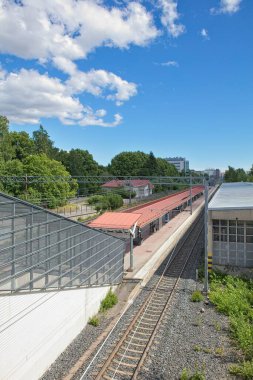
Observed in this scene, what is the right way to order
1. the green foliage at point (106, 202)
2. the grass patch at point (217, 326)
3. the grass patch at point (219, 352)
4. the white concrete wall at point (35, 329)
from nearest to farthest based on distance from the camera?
1. the white concrete wall at point (35, 329)
2. the grass patch at point (219, 352)
3. the grass patch at point (217, 326)
4. the green foliage at point (106, 202)

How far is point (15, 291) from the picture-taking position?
33.2 feet

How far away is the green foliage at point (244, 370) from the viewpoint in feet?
35.3

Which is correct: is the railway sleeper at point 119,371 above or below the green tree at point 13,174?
below

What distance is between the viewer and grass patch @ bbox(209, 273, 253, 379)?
40.4 feet

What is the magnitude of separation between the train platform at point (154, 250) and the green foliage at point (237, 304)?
471cm

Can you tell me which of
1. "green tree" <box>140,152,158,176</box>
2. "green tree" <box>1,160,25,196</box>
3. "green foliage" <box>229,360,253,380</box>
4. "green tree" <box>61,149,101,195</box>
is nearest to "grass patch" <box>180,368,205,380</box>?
"green foliage" <box>229,360,253,380</box>

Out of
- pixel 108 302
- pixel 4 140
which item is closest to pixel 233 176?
pixel 4 140

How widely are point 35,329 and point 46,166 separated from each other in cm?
4488

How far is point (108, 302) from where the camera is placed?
17328mm

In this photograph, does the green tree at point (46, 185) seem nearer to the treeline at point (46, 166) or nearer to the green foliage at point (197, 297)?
the treeline at point (46, 166)

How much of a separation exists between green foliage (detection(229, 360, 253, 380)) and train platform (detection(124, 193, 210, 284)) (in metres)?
10.1

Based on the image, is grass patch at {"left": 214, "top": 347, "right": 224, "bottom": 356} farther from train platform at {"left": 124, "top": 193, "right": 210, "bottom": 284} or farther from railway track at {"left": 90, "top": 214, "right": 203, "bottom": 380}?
train platform at {"left": 124, "top": 193, "right": 210, "bottom": 284}

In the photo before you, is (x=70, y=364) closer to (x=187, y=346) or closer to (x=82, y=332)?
(x=82, y=332)

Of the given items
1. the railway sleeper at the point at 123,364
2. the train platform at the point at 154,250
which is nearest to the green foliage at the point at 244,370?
the railway sleeper at the point at 123,364
